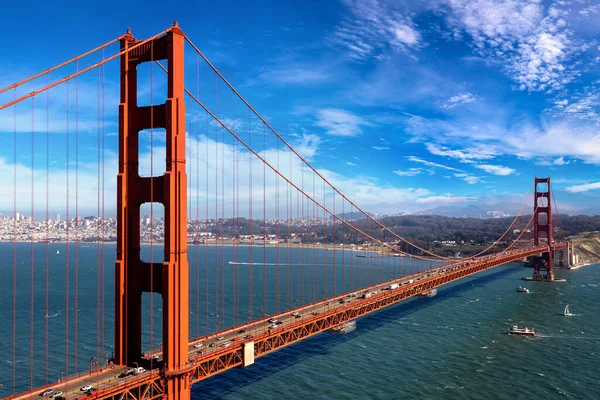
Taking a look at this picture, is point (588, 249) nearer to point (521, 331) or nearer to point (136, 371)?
point (521, 331)

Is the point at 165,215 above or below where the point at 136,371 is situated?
above

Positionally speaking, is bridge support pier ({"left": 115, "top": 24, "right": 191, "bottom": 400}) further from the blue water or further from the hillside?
the hillside

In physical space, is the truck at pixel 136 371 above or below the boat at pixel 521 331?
above

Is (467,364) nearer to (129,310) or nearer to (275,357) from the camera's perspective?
(275,357)

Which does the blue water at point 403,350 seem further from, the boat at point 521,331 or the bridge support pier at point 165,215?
the bridge support pier at point 165,215

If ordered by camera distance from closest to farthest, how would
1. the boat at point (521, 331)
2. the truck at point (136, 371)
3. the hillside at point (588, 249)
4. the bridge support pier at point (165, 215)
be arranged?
the bridge support pier at point (165, 215)
the truck at point (136, 371)
the boat at point (521, 331)
the hillside at point (588, 249)

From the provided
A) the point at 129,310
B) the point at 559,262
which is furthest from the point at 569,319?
the point at 559,262

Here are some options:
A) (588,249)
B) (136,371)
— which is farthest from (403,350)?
(588,249)

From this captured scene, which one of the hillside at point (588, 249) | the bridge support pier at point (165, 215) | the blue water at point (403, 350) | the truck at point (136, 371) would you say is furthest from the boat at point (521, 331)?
the hillside at point (588, 249)

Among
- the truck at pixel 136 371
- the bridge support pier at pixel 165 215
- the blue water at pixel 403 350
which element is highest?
the bridge support pier at pixel 165 215
